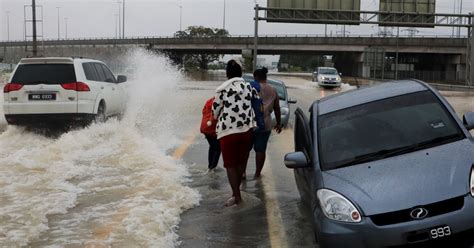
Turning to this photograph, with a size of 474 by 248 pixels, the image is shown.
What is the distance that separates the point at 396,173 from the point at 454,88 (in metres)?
43.9

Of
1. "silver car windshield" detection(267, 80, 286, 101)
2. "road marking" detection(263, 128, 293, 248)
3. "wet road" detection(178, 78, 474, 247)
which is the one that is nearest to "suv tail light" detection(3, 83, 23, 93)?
"wet road" detection(178, 78, 474, 247)

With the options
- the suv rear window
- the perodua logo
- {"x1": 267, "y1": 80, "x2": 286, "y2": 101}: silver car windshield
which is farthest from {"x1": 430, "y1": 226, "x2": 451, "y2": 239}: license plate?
{"x1": 267, "y1": 80, "x2": 286, "y2": 101}: silver car windshield

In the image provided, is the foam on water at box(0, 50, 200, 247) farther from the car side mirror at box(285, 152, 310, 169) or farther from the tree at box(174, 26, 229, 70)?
the tree at box(174, 26, 229, 70)

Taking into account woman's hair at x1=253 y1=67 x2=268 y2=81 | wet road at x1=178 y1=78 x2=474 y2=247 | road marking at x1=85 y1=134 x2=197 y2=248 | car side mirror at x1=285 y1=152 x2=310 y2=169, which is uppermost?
woman's hair at x1=253 y1=67 x2=268 y2=81

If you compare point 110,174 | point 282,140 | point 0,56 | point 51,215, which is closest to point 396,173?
point 51,215

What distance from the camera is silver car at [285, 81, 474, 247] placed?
4219mm

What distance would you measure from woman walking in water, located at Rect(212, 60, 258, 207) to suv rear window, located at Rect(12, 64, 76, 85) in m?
6.23

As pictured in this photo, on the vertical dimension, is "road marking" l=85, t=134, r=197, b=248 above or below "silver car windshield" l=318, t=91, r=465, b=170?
below

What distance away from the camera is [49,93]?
38.7ft

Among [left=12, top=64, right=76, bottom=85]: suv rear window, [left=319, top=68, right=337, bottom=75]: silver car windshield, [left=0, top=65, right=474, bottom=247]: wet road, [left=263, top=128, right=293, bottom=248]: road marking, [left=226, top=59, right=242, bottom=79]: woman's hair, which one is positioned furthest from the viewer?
[left=319, top=68, right=337, bottom=75]: silver car windshield

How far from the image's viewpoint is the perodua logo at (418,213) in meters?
4.21

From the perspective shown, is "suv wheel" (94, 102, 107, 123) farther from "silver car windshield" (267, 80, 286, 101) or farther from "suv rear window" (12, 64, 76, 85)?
"silver car windshield" (267, 80, 286, 101)

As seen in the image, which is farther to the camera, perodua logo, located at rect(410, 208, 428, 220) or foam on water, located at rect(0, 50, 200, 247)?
foam on water, located at rect(0, 50, 200, 247)

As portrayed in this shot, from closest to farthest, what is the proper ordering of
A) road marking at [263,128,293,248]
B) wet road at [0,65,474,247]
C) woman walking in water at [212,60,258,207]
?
road marking at [263,128,293,248] → wet road at [0,65,474,247] → woman walking in water at [212,60,258,207]
